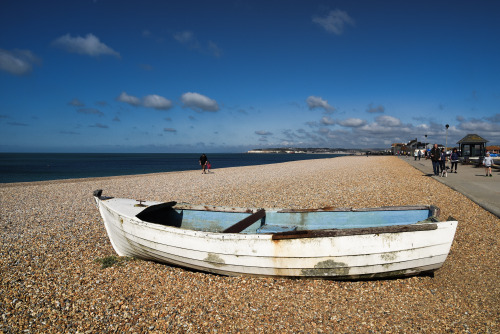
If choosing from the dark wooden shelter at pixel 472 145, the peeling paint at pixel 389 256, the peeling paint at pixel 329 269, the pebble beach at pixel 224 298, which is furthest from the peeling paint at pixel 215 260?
the dark wooden shelter at pixel 472 145

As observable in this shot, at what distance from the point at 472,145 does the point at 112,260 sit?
3666 cm

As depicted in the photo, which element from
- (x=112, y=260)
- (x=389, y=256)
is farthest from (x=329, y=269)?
(x=112, y=260)

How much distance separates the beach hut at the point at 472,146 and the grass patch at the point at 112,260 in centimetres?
3428

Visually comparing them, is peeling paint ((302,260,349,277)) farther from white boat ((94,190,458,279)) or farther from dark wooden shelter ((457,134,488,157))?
dark wooden shelter ((457,134,488,157))

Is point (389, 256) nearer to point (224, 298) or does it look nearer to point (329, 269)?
point (329, 269)

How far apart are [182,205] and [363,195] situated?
9.04m

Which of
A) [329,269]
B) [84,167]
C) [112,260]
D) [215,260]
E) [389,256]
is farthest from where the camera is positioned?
[84,167]

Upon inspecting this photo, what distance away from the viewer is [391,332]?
3.64 m

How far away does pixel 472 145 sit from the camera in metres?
29.8

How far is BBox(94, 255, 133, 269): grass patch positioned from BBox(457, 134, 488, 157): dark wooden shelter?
35.7 m

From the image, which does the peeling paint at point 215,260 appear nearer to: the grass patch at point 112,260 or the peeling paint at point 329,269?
the peeling paint at point 329,269

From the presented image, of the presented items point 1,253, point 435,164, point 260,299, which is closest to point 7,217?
point 1,253

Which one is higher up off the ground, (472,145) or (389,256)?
(472,145)

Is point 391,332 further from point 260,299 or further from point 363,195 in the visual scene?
point 363,195
